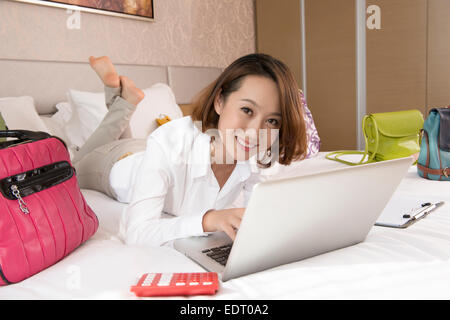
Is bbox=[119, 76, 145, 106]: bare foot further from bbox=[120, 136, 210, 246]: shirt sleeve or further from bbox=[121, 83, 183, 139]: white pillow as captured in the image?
bbox=[120, 136, 210, 246]: shirt sleeve

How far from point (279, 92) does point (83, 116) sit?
1.37 meters

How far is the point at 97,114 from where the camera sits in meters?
2.01

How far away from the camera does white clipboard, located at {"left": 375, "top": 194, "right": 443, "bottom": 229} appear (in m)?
0.93

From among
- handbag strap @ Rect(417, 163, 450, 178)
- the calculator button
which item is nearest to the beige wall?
the calculator button

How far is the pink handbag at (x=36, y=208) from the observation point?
66 centimetres

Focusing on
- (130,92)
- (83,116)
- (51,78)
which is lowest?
(83,116)

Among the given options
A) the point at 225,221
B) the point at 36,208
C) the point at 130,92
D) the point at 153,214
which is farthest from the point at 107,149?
the point at 225,221

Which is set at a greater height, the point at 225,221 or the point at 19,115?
the point at 19,115

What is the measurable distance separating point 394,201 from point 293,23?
2.67 metres

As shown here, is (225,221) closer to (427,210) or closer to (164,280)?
(164,280)

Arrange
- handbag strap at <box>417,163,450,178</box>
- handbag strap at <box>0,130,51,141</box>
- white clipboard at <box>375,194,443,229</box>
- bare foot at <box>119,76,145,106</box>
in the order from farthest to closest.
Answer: bare foot at <box>119,76,145,106</box> < handbag strap at <box>417,163,450,178</box> < white clipboard at <box>375,194,443,229</box> < handbag strap at <box>0,130,51,141</box>


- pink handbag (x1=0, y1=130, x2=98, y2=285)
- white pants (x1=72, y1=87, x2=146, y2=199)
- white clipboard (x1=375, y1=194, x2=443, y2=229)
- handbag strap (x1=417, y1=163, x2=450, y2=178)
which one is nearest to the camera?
pink handbag (x1=0, y1=130, x2=98, y2=285)

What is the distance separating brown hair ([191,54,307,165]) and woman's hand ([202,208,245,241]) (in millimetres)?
370
